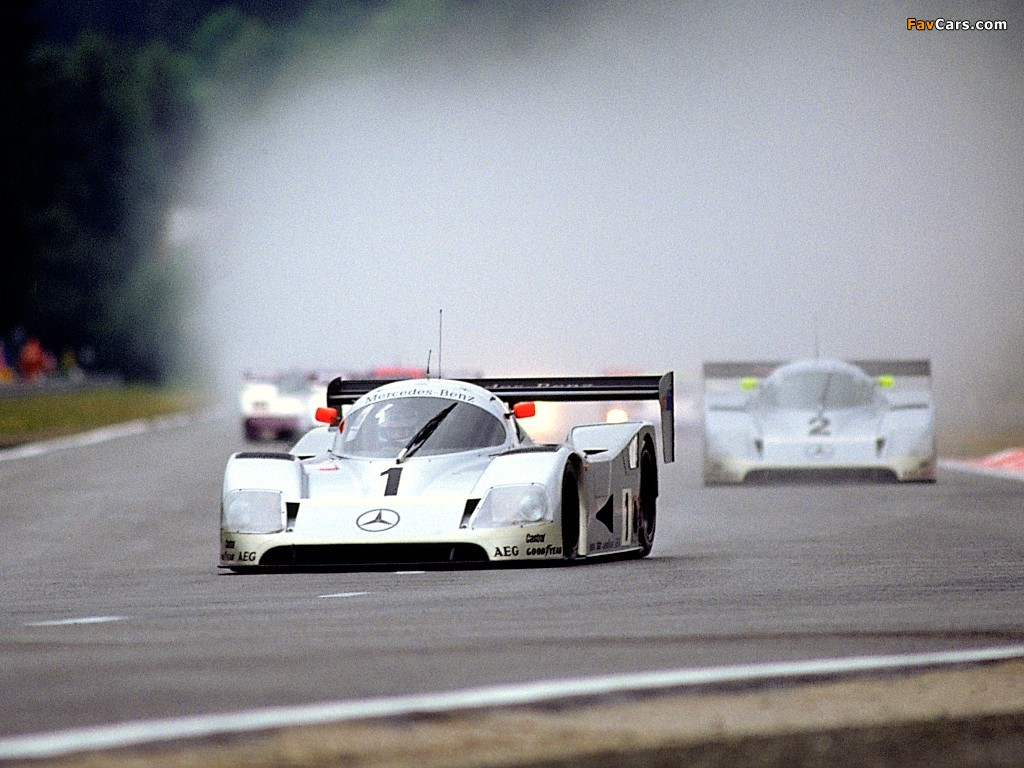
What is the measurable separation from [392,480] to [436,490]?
11.5 inches

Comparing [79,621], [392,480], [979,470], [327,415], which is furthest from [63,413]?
[79,621]

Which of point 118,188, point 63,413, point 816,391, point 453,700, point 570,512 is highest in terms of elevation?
point 118,188

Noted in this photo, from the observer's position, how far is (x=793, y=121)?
76.4 m

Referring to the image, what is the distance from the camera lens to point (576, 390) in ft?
51.4

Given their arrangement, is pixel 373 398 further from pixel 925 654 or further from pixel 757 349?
pixel 757 349

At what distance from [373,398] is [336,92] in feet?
410

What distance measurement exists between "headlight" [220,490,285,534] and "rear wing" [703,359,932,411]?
32.5ft

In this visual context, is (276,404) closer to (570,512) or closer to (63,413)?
(63,413)

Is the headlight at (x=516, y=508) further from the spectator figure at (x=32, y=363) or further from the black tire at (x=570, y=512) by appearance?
the spectator figure at (x=32, y=363)

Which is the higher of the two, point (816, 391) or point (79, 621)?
point (816, 391)

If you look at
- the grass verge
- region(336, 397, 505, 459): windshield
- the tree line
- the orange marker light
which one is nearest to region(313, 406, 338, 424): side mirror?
the orange marker light

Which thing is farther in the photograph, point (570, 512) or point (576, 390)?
point (576, 390)

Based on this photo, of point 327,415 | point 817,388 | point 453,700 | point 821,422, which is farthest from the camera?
point 817,388

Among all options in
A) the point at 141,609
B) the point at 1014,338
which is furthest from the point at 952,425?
the point at 141,609
